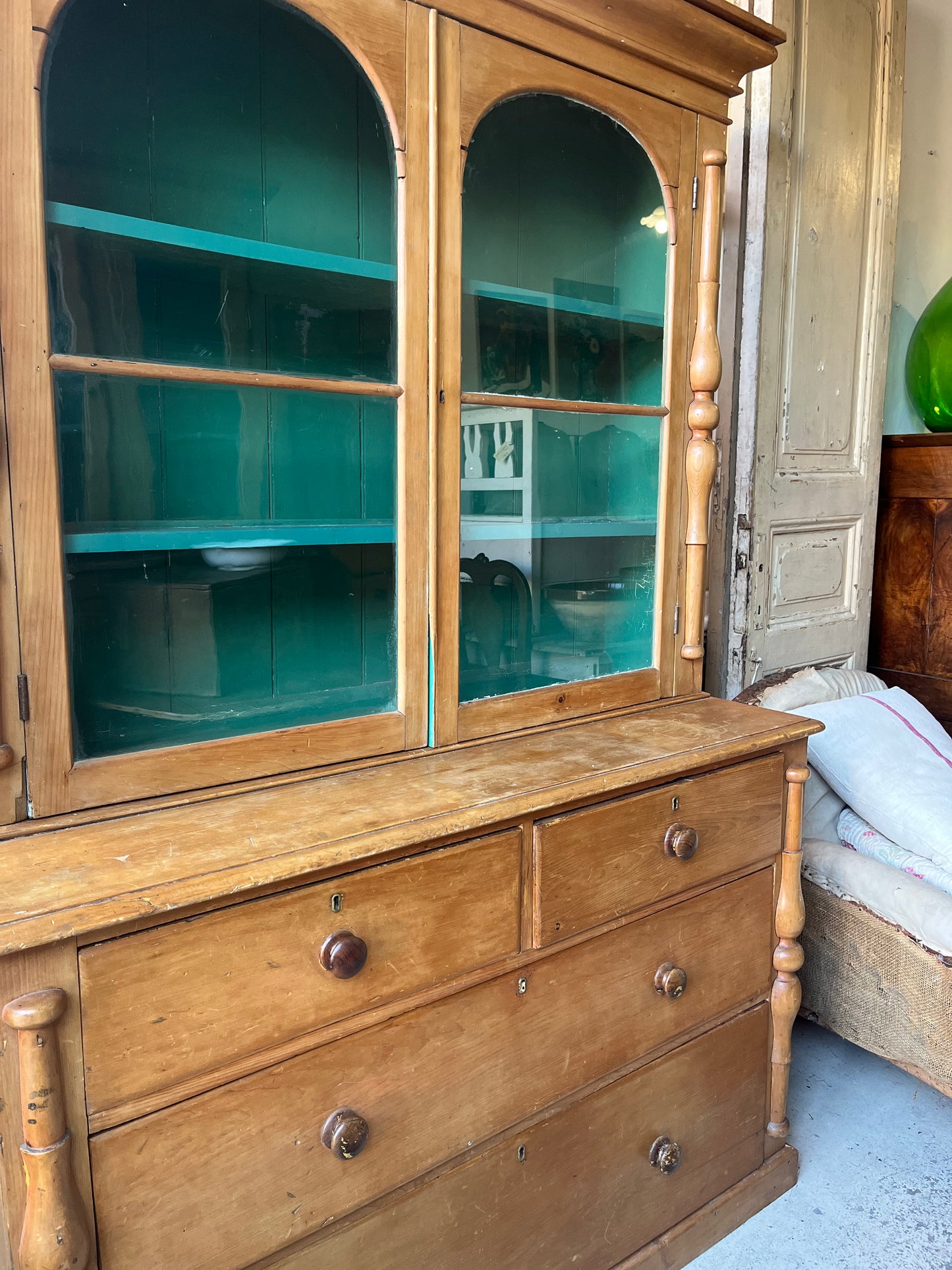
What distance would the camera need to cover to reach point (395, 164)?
109 cm

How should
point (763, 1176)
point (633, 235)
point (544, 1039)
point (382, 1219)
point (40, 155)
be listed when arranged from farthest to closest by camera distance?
point (763, 1176), point (633, 235), point (544, 1039), point (382, 1219), point (40, 155)

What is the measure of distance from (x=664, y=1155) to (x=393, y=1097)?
21.5 inches

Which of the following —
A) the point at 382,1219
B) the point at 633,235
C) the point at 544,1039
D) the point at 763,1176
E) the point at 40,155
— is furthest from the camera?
the point at 763,1176

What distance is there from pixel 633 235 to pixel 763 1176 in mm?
1573

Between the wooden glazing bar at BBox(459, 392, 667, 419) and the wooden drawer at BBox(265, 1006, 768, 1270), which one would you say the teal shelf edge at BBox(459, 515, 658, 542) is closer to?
the wooden glazing bar at BBox(459, 392, 667, 419)

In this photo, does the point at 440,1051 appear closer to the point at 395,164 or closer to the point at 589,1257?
the point at 589,1257

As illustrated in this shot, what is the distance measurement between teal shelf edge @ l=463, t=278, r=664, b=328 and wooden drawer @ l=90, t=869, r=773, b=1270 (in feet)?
2.96

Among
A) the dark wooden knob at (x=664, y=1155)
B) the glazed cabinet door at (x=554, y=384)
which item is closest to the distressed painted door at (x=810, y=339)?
the glazed cabinet door at (x=554, y=384)

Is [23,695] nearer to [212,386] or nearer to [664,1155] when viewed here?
[212,386]

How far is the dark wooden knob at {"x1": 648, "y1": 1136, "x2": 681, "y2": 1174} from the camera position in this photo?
1.31 metres

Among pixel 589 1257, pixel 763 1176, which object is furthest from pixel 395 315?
pixel 763 1176

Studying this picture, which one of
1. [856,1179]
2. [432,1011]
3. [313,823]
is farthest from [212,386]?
[856,1179]

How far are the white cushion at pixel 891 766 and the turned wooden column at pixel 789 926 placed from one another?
290 mm

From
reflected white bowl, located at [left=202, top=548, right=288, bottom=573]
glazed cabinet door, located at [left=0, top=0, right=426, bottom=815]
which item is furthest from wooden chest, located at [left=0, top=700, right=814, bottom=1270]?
reflected white bowl, located at [left=202, top=548, right=288, bottom=573]
